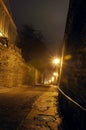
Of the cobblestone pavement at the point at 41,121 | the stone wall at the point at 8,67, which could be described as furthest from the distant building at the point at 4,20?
the cobblestone pavement at the point at 41,121

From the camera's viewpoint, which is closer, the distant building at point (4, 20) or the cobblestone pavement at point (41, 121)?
the cobblestone pavement at point (41, 121)

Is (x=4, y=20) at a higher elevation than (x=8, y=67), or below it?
higher

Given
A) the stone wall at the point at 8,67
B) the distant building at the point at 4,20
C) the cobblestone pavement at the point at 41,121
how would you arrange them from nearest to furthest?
the cobblestone pavement at the point at 41,121
the stone wall at the point at 8,67
the distant building at the point at 4,20

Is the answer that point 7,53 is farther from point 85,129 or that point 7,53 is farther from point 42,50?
point 42,50

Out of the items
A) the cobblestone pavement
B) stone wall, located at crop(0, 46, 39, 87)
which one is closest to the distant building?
stone wall, located at crop(0, 46, 39, 87)

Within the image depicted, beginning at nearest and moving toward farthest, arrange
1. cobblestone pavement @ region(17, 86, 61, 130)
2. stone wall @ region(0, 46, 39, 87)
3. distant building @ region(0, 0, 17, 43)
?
cobblestone pavement @ region(17, 86, 61, 130)
stone wall @ region(0, 46, 39, 87)
distant building @ region(0, 0, 17, 43)

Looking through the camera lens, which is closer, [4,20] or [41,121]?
[41,121]

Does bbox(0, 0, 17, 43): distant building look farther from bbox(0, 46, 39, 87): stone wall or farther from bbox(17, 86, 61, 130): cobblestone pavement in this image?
bbox(17, 86, 61, 130): cobblestone pavement

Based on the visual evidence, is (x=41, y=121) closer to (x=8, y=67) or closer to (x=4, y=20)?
(x=8, y=67)

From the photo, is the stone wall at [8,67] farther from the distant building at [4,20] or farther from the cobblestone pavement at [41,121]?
the cobblestone pavement at [41,121]

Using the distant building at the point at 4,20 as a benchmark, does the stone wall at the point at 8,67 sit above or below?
below

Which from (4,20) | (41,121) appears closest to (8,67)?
(4,20)

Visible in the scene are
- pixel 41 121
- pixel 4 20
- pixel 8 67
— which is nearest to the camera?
pixel 41 121

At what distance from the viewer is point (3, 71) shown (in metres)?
13.3
